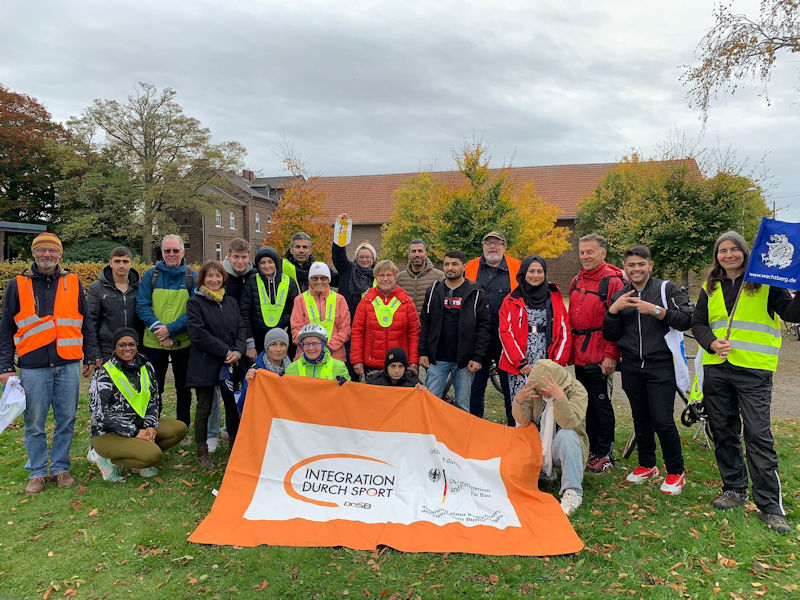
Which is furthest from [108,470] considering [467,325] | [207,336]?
[467,325]

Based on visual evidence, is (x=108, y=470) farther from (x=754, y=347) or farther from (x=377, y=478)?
(x=754, y=347)

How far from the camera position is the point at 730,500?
183 inches

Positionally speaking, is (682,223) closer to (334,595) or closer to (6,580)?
(334,595)

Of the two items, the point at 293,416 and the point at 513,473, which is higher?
the point at 293,416

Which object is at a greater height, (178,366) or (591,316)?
(591,316)

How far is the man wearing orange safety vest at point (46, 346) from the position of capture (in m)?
4.95

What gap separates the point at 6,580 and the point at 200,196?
123 ft

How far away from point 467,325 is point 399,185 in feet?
149

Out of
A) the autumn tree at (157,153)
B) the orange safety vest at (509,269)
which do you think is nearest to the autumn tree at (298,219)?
the autumn tree at (157,153)

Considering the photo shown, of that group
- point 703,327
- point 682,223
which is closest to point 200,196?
point 682,223

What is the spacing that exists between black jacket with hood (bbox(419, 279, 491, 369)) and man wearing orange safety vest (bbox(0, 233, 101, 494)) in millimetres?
3510

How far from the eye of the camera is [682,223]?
19.6 metres

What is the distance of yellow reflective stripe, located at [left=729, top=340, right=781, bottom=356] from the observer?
4348 mm

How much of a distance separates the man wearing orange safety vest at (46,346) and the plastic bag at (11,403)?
7cm
